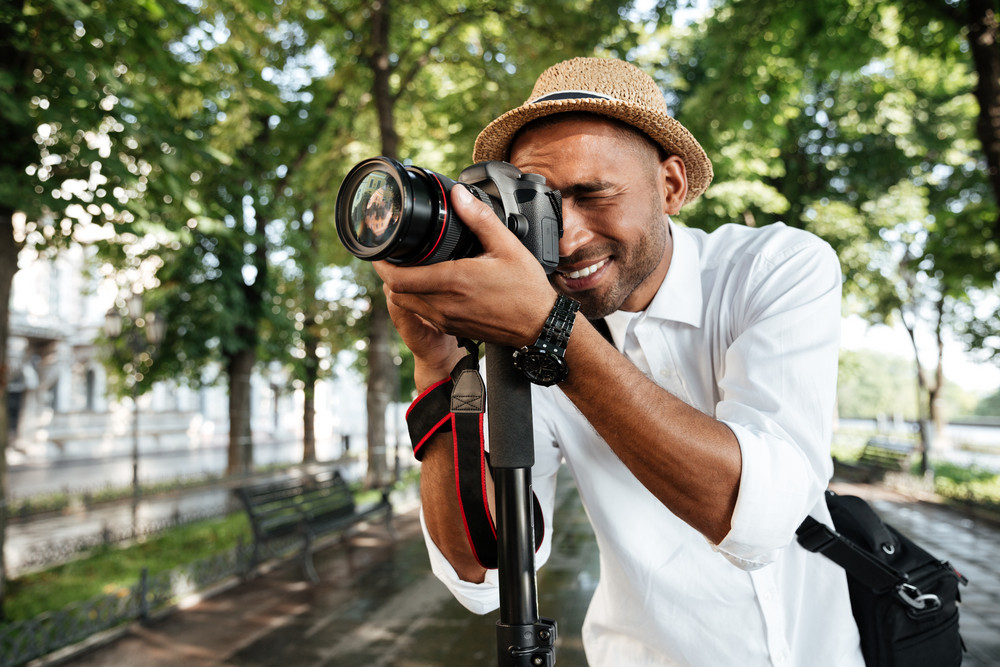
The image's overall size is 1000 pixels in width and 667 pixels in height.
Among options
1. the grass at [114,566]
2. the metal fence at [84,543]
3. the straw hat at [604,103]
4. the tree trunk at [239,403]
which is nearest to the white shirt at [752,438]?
the straw hat at [604,103]

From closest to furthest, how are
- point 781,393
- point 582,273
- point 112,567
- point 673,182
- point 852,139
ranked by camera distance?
1. point 781,393
2. point 582,273
3. point 673,182
4. point 112,567
5. point 852,139

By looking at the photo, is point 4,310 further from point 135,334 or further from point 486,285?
point 486,285

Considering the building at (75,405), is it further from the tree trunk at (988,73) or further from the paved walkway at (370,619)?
the tree trunk at (988,73)

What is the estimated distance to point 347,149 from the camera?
481 inches

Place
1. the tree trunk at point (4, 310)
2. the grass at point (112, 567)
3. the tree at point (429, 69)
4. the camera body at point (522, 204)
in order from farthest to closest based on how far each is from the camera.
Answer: the tree at point (429, 69)
the grass at point (112, 567)
the tree trunk at point (4, 310)
the camera body at point (522, 204)

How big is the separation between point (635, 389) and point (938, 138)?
1713 centimetres

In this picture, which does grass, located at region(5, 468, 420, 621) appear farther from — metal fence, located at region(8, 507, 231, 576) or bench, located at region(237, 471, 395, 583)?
bench, located at region(237, 471, 395, 583)

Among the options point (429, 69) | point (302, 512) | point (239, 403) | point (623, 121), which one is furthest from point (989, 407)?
point (623, 121)

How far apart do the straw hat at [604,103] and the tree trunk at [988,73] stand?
621cm

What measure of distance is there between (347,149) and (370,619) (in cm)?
896

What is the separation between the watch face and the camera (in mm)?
1006

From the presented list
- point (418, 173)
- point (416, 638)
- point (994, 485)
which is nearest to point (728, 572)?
point (418, 173)

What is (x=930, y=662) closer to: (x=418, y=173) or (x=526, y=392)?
(x=526, y=392)

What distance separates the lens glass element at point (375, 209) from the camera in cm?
98
